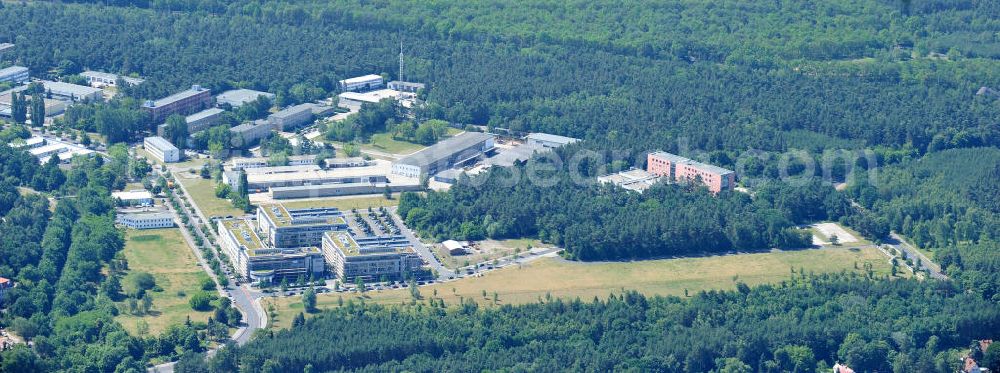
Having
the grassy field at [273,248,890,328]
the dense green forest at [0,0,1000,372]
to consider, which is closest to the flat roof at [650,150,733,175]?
→ the dense green forest at [0,0,1000,372]

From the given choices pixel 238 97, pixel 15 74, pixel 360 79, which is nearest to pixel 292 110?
pixel 238 97

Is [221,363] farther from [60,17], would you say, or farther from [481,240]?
[60,17]

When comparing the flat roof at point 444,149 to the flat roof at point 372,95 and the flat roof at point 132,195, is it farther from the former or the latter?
the flat roof at point 132,195

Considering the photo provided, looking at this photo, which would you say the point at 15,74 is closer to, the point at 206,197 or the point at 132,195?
the point at 132,195

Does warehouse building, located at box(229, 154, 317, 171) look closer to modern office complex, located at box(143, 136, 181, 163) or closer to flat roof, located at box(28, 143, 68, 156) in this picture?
modern office complex, located at box(143, 136, 181, 163)

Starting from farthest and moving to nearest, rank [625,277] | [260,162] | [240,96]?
[240,96] → [260,162] → [625,277]

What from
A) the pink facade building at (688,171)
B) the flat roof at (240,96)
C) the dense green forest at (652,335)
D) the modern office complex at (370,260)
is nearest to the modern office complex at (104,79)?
the flat roof at (240,96)

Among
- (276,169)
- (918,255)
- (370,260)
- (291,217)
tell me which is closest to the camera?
(370,260)
